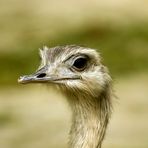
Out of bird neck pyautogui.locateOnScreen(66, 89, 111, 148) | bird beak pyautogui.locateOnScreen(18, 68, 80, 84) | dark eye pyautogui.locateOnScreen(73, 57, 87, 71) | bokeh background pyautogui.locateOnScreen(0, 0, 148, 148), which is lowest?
bird neck pyautogui.locateOnScreen(66, 89, 111, 148)

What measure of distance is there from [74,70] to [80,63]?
57 mm

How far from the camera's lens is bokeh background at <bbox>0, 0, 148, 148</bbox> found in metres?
11.6

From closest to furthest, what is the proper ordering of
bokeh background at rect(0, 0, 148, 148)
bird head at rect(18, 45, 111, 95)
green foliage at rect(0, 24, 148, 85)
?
bird head at rect(18, 45, 111, 95) < bokeh background at rect(0, 0, 148, 148) < green foliage at rect(0, 24, 148, 85)

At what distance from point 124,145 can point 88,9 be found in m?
6.01

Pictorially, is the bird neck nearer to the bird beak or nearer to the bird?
the bird

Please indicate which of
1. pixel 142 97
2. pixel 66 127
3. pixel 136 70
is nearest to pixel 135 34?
pixel 136 70

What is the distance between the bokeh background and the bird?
369 centimetres

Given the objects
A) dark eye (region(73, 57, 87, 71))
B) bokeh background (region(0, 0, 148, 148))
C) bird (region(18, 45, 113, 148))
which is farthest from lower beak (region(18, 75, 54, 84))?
bokeh background (region(0, 0, 148, 148))

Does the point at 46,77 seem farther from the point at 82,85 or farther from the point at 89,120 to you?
the point at 89,120

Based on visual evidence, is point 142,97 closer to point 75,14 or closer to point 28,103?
point 28,103

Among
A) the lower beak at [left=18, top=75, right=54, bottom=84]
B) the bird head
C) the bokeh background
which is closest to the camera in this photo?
the lower beak at [left=18, top=75, right=54, bottom=84]

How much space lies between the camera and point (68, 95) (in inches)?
249

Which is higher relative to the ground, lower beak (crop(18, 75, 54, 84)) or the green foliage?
the green foliage

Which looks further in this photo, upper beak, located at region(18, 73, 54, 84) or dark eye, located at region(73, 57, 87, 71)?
dark eye, located at region(73, 57, 87, 71)
